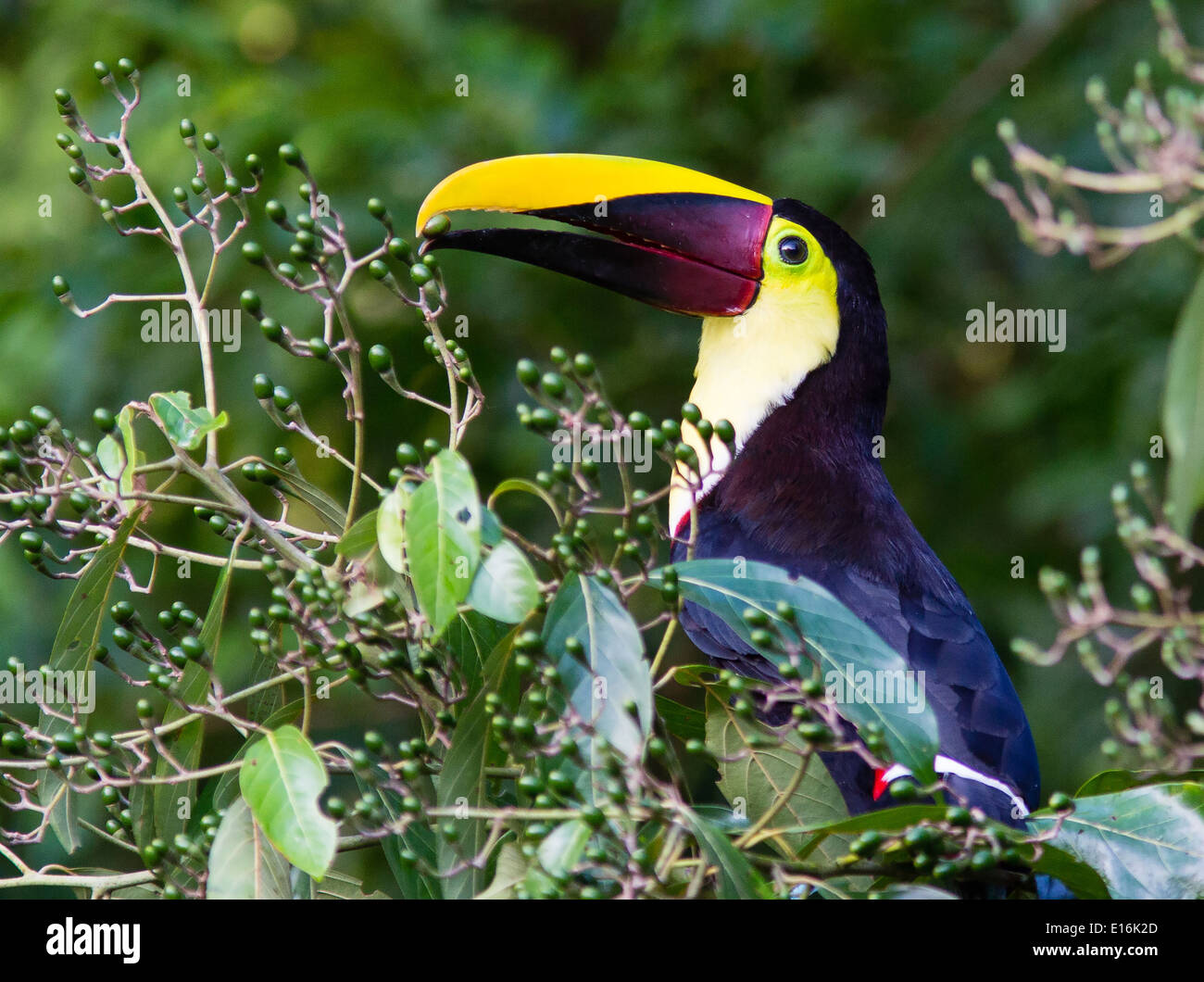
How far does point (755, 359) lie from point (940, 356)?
8.29 ft

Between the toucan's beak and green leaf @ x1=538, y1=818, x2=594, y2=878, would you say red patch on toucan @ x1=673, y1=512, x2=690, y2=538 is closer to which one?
the toucan's beak

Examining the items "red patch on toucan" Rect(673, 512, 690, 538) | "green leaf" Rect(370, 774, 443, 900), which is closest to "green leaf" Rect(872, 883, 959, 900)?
"green leaf" Rect(370, 774, 443, 900)

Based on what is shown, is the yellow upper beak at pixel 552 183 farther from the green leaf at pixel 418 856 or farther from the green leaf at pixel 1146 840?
the green leaf at pixel 1146 840

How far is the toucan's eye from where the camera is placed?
Result: 9.03ft

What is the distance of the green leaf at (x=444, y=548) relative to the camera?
4.03ft

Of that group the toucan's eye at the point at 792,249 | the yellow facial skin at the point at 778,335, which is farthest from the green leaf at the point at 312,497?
the toucan's eye at the point at 792,249

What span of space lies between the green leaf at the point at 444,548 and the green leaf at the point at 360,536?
0.12 meters

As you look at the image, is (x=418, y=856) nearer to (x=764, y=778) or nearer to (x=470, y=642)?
(x=470, y=642)

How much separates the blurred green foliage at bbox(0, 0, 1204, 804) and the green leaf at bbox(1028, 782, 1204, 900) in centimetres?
230

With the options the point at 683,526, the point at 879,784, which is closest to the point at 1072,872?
the point at 879,784

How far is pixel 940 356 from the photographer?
5.12 m

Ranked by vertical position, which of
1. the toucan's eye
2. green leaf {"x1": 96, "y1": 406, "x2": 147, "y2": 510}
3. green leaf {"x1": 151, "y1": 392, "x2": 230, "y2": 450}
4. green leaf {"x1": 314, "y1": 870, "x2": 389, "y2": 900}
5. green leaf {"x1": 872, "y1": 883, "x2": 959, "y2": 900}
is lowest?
green leaf {"x1": 314, "y1": 870, "x2": 389, "y2": 900}

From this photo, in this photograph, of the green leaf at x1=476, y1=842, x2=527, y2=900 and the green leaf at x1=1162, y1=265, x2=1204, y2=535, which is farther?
the green leaf at x1=476, y1=842, x2=527, y2=900

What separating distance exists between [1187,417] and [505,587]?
1.88 ft
